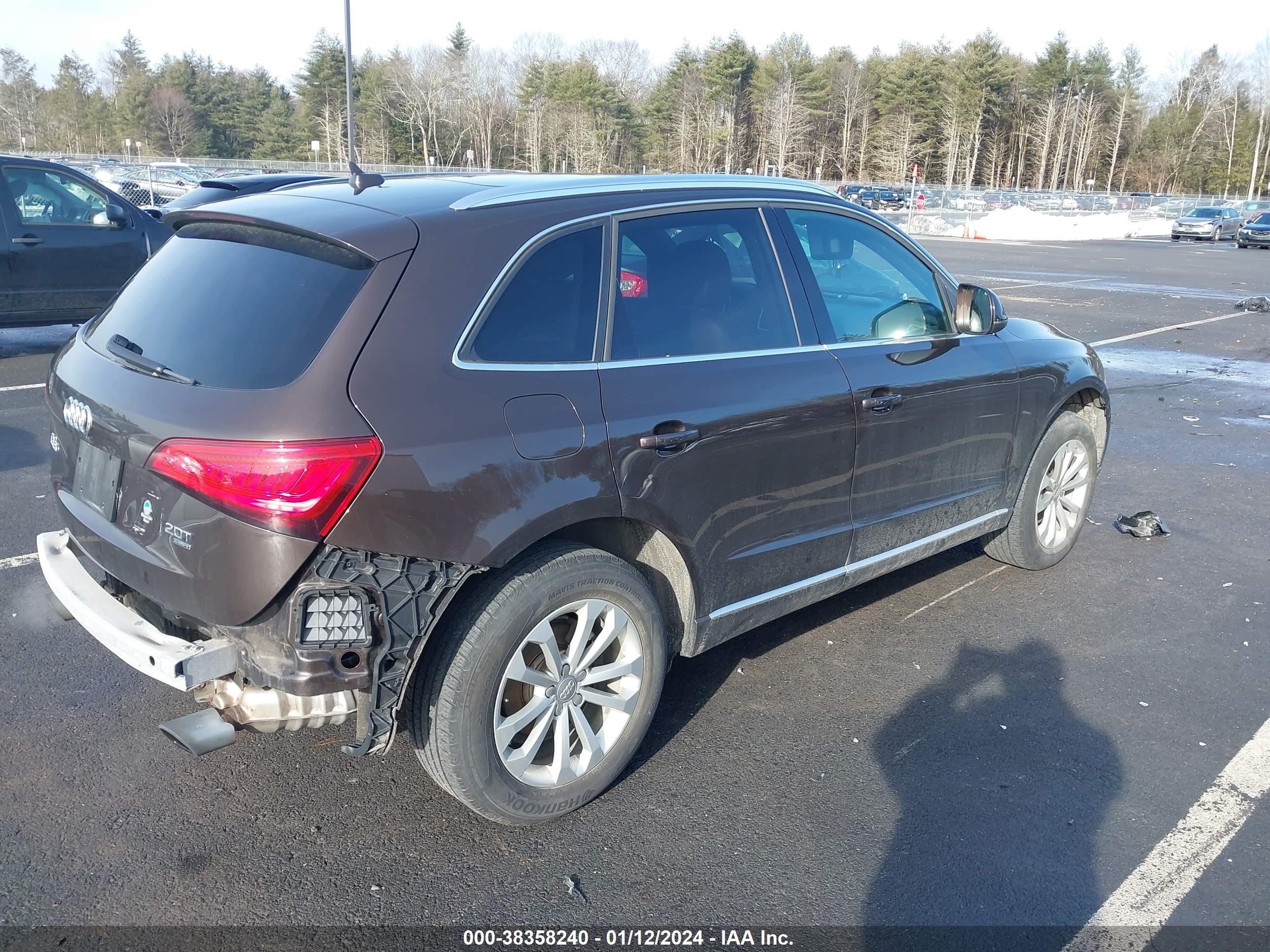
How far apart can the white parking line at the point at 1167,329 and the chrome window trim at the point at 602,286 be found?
428 inches

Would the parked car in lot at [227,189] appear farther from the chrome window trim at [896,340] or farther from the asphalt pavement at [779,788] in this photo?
the chrome window trim at [896,340]

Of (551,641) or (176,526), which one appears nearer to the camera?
(176,526)

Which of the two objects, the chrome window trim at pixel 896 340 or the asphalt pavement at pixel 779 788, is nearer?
the asphalt pavement at pixel 779 788

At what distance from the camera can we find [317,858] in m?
2.99

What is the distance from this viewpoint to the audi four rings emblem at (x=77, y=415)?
10.1 ft

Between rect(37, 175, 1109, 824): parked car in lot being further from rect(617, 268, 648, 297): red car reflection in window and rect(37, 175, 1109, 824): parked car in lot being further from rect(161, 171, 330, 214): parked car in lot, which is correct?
rect(161, 171, 330, 214): parked car in lot

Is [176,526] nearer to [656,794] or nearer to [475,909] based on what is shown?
[475,909]

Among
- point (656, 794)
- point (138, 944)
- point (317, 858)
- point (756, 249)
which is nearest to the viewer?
point (138, 944)

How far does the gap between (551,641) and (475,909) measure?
0.74 metres

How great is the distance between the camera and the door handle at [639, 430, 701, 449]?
3.16 meters

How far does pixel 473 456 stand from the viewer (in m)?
2.79

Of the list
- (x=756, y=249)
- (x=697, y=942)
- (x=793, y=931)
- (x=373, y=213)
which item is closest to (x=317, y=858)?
(x=697, y=942)

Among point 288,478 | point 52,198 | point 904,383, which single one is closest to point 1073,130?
point 52,198

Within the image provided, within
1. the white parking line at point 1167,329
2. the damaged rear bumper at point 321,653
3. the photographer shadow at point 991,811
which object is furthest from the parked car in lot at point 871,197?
the damaged rear bumper at point 321,653
